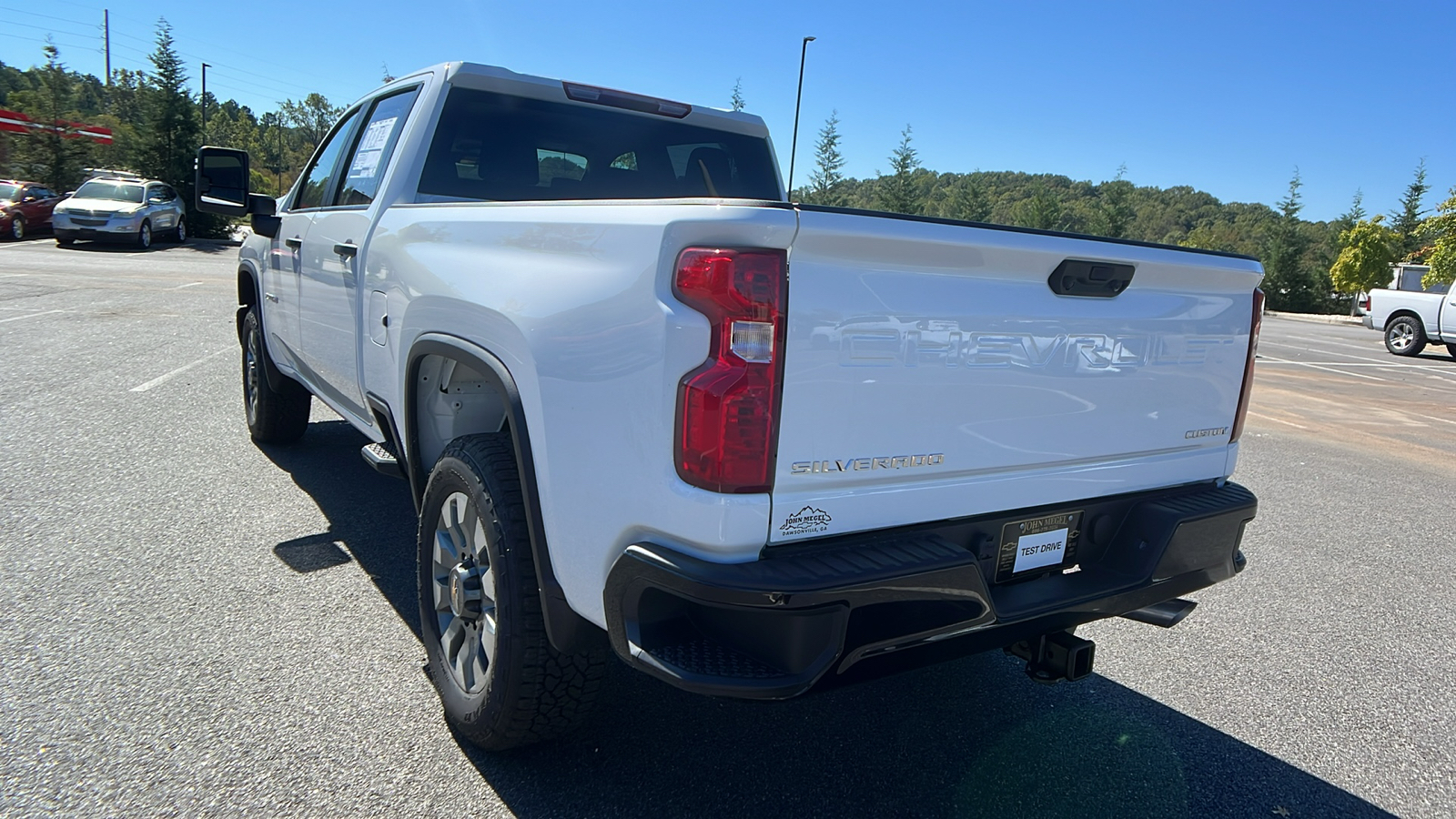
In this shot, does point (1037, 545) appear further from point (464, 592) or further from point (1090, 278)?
point (464, 592)

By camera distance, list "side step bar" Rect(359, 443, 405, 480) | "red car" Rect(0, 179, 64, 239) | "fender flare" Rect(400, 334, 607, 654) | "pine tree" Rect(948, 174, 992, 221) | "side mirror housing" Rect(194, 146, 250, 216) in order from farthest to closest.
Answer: "red car" Rect(0, 179, 64, 239) → "pine tree" Rect(948, 174, 992, 221) → "side mirror housing" Rect(194, 146, 250, 216) → "side step bar" Rect(359, 443, 405, 480) → "fender flare" Rect(400, 334, 607, 654)

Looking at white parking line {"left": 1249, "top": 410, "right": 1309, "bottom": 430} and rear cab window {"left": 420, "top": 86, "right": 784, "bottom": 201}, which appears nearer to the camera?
rear cab window {"left": 420, "top": 86, "right": 784, "bottom": 201}

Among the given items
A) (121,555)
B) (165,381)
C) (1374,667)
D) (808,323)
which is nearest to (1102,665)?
(1374,667)

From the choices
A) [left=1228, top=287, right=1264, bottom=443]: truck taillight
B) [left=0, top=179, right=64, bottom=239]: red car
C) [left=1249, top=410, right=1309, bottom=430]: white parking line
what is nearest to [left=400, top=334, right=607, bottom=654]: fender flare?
[left=1228, top=287, right=1264, bottom=443]: truck taillight

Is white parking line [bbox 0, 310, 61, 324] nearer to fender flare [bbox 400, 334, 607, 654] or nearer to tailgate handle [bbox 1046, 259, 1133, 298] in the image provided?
fender flare [bbox 400, 334, 607, 654]

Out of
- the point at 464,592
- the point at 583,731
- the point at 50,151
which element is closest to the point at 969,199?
the point at 583,731

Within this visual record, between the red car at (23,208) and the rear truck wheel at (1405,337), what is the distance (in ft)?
104

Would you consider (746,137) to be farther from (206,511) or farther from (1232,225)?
(1232,225)

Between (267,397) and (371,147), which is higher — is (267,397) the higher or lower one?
the lower one

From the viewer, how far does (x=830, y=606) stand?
6.21 ft

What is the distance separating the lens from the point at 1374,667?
12.0 feet

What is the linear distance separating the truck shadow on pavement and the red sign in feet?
111

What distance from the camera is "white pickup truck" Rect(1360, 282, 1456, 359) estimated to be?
1777 cm

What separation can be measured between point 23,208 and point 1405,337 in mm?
31845
